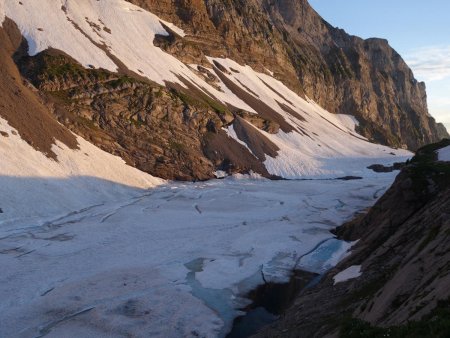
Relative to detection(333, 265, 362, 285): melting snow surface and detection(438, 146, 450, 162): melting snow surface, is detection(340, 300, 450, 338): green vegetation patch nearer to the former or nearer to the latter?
detection(333, 265, 362, 285): melting snow surface

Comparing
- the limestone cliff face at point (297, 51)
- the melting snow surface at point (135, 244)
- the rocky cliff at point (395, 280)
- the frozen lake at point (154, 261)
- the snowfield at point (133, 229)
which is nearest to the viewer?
the rocky cliff at point (395, 280)

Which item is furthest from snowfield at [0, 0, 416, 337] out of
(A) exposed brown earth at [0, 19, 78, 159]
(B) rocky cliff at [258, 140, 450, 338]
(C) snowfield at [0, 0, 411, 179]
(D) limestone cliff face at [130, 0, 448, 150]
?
(D) limestone cliff face at [130, 0, 448, 150]

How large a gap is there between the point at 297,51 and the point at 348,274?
144953 millimetres

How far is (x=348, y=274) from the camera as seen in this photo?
22.5m

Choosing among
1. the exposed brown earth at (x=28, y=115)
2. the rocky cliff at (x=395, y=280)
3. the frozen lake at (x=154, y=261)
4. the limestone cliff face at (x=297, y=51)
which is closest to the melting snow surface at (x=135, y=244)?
the frozen lake at (x=154, y=261)

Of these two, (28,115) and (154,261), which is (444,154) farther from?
(28,115)

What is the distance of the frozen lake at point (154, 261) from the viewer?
63.9 ft

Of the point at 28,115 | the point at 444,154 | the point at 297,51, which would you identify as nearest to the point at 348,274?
the point at 444,154

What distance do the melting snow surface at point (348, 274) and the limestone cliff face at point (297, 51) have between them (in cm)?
7968

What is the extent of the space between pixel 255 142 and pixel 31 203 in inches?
1780

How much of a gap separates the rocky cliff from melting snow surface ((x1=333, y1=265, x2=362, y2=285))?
35cm

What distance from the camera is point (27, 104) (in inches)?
2009

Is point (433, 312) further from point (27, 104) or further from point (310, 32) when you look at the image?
point (310, 32)

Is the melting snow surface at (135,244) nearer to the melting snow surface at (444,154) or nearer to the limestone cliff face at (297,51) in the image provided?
the melting snow surface at (444,154)
